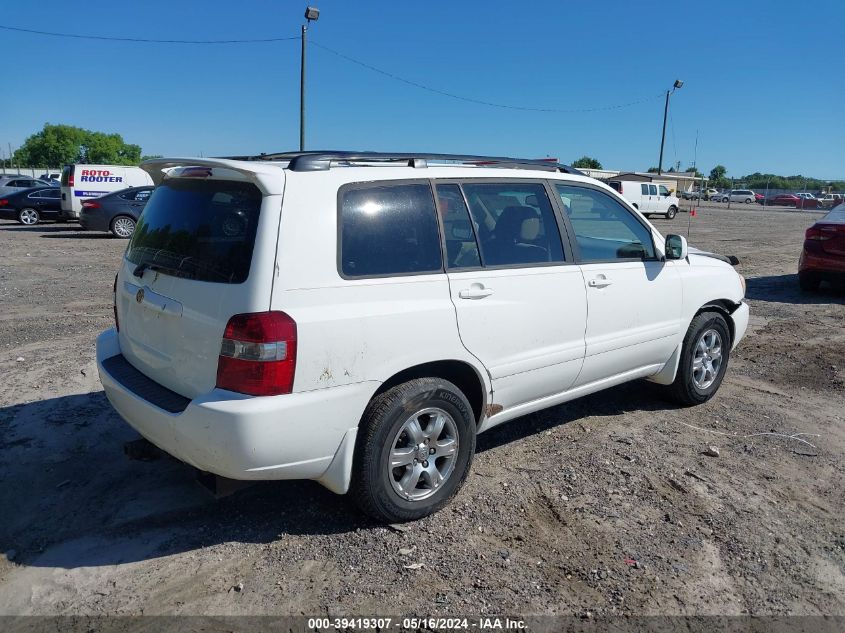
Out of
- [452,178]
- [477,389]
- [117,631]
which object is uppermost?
[452,178]

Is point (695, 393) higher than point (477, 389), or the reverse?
point (477, 389)

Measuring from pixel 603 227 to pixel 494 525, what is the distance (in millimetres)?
2128

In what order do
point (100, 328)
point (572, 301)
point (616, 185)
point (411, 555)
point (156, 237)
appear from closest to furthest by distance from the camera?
1. point (411, 555)
2. point (156, 237)
3. point (572, 301)
4. point (100, 328)
5. point (616, 185)

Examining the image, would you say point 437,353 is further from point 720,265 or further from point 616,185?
point 616,185

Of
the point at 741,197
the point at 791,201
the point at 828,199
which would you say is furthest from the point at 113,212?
the point at 741,197

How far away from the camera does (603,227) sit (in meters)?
4.66

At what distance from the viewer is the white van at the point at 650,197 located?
34656mm

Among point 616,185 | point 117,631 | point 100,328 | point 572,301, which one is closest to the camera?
point 117,631

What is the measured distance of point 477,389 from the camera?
386 centimetres

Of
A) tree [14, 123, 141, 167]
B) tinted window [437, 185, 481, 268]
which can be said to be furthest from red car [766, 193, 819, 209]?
tree [14, 123, 141, 167]

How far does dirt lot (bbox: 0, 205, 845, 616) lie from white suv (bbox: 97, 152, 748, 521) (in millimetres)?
388

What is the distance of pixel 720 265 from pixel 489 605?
3610 millimetres

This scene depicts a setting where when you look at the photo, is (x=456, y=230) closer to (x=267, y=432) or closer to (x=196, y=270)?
(x=196, y=270)

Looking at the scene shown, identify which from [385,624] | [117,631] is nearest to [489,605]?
Result: [385,624]
